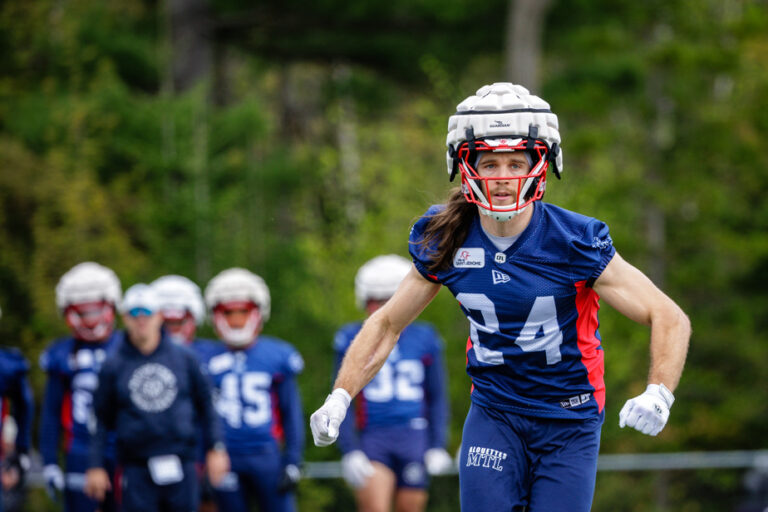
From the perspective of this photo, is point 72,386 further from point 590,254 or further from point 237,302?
point 590,254

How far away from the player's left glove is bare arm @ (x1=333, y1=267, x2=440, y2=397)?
4114 mm

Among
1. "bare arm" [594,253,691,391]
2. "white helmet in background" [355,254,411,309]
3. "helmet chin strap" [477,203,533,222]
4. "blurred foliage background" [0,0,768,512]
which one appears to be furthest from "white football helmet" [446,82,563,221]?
"blurred foliage background" [0,0,768,512]

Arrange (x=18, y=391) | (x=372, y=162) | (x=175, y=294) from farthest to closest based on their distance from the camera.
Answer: (x=372, y=162) < (x=175, y=294) < (x=18, y=391)

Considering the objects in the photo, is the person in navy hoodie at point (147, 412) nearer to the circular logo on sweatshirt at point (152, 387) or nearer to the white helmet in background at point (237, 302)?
the circular logo on sweatshirt at point (152, 387)

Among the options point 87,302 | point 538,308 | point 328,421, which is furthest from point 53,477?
point 538,308

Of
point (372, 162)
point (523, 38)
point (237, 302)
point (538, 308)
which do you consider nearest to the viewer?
point (538, 308)

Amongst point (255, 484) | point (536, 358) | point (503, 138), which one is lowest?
point (255, 484)

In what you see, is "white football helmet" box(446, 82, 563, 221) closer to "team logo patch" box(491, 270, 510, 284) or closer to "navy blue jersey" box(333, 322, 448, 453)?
"team logo patch" box(491, 270, 510, 284)

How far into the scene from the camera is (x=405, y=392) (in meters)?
9.13

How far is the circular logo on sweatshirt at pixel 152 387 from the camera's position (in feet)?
24.9

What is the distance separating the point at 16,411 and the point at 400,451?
123 inches

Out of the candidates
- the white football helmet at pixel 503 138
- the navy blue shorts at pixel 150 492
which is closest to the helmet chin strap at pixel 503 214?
the white football helmet at pixel 503 138

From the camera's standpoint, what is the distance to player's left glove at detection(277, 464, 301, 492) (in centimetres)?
871

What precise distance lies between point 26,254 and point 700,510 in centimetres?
896
